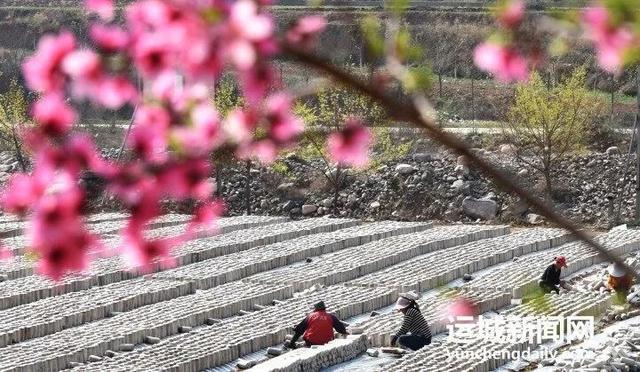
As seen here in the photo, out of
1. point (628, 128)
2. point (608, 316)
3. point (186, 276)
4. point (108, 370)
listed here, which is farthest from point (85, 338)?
point (628, 128)

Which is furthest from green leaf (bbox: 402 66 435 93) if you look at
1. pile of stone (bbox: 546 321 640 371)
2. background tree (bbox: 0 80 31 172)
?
background tree (bbox: 0 80 31 172)

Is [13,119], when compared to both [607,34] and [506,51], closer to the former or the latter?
[506,51]

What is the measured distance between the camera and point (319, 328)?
45.9 ft

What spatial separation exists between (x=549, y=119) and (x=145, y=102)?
28.9m

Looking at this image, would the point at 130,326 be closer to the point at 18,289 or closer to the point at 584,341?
the point at 18,289

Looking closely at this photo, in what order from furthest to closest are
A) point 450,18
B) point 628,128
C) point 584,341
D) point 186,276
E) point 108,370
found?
point 450,18, point 628,128, point 186,276, point 584,341, point 108,370

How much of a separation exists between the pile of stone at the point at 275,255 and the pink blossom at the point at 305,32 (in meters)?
17.0

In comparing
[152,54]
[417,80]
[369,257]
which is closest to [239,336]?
[369,257]

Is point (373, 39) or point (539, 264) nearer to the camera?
point (373, 39)

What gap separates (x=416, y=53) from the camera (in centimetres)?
174

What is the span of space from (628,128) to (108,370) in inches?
1087

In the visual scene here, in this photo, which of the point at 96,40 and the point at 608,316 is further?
the point at 608,316

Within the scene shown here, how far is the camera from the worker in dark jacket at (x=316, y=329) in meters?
14.0

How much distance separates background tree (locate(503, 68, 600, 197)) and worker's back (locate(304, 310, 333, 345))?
15359 mm
